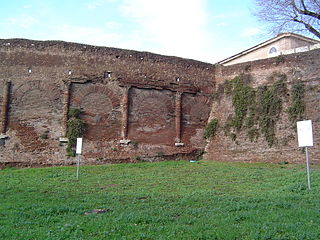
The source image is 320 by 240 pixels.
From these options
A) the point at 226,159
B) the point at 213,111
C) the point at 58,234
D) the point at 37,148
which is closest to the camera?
the point at 58,234

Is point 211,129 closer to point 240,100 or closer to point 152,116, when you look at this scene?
point 240,100

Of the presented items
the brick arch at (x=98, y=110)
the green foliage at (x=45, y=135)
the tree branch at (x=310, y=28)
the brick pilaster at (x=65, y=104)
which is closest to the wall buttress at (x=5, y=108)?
the green foliage at (x=45, y=135)

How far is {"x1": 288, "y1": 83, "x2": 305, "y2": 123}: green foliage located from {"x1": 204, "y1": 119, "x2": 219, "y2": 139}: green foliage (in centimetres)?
423

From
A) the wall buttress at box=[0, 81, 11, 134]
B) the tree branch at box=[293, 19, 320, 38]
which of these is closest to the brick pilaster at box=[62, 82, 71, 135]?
the wall buttress at box=[0, 81, 11, 134]

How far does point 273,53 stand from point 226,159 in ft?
39.7

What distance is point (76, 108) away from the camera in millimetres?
18656

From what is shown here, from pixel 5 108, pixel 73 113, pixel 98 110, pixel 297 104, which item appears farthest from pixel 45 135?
pixel 297 104

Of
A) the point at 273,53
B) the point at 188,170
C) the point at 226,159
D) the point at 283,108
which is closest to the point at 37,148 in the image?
the point at 188,170

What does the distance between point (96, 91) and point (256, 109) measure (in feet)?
27.2

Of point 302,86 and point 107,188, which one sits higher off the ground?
point 302,86

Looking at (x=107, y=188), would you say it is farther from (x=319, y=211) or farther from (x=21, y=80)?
(x=21, y=80)

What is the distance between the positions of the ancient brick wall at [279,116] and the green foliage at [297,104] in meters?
0.14

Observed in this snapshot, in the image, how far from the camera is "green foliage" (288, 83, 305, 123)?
17844 millimetres

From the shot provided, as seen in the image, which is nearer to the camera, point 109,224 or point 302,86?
point 109,224
